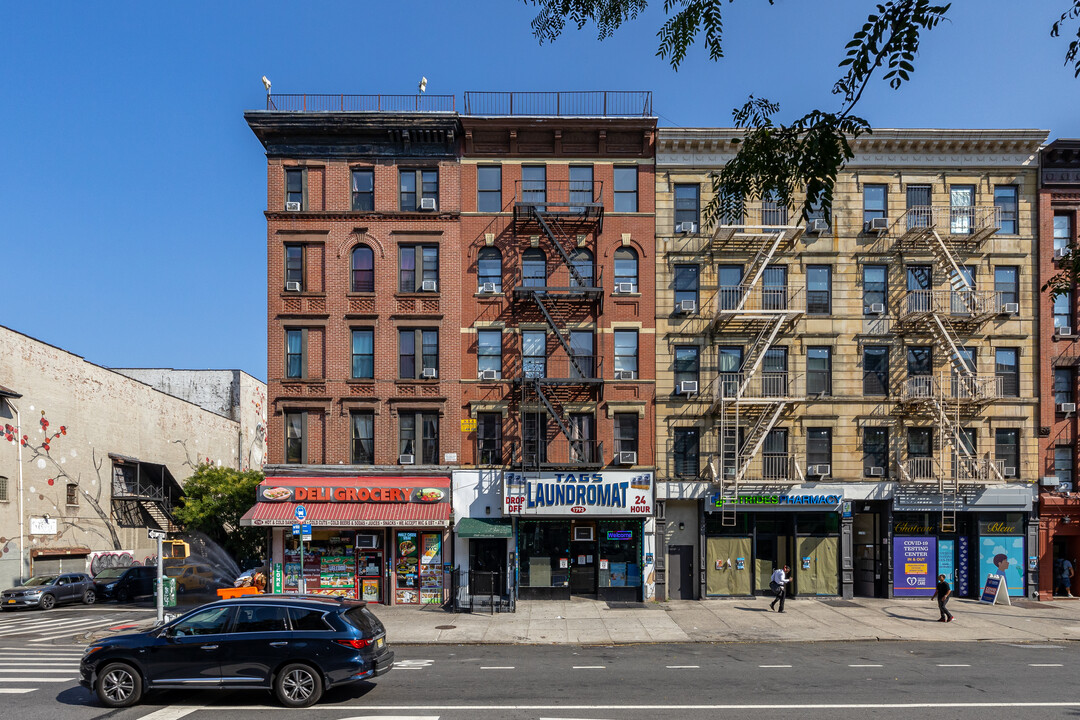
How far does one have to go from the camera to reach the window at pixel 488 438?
2958 cm

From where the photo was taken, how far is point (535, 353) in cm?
3005

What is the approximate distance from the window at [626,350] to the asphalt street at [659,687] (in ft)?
38.8

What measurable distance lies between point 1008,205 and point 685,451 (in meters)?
15.6

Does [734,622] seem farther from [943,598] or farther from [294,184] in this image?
[294,184]

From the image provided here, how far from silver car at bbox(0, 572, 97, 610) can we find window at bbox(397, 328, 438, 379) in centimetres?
1659

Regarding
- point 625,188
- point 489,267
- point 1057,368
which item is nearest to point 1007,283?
point 1057,368

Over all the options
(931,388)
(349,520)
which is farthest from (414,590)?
(931,388)

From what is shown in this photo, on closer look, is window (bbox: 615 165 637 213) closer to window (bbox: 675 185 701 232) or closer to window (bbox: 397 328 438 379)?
window (bbox: 675 185 701 232)

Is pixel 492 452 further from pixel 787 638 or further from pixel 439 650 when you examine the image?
pixel 787 638

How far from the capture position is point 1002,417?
99.0 ft

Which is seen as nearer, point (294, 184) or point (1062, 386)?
point (294, 184)

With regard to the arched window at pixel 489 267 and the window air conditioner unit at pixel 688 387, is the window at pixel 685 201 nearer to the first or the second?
the window air conditioner unit at pixel 688 387

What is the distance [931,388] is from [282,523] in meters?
23.9

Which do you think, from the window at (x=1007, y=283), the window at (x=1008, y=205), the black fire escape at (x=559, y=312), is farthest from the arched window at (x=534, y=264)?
the window at (x=1008, y=205)
